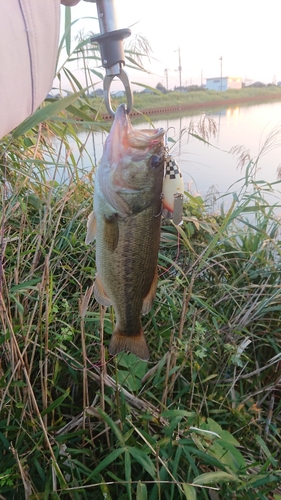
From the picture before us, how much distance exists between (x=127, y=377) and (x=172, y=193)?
0.99m

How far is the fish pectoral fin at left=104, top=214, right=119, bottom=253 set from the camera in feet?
4.24

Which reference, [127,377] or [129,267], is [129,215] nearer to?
[129,267]

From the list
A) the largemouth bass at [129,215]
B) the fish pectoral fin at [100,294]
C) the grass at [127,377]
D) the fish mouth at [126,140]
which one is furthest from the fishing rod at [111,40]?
the fish pectoral fin at [100,294]

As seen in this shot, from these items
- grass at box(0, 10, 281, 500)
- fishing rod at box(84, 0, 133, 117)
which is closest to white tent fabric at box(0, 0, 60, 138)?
fishing rod at box(84, 0, 133, 117)

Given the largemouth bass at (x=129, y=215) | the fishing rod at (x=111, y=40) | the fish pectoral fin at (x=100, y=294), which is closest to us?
the fishing rod at (x=111, y=40)

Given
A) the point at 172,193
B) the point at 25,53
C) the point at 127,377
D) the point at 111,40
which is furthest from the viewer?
the point at 127,377

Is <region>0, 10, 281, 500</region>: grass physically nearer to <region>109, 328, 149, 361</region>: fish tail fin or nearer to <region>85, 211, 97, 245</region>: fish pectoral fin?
<region>109, 328, 149, 361</region>: fish tail fin

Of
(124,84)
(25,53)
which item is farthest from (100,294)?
(25,53)

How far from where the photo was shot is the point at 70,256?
2.49 meters

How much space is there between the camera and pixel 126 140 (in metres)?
1.21

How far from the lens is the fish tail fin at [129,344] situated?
4.50ft

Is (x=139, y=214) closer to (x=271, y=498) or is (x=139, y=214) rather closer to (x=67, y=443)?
(x=67, y=443)

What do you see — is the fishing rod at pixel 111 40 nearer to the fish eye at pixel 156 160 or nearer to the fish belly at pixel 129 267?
the fish eye at pixel 156 160

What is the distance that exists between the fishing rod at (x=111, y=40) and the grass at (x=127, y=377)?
1.72 ft
